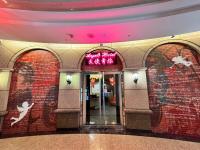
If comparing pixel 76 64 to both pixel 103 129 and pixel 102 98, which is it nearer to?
pixel 102 98

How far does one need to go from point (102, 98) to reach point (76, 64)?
5.76 ft

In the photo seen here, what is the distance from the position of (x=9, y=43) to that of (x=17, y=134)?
3.24 meters

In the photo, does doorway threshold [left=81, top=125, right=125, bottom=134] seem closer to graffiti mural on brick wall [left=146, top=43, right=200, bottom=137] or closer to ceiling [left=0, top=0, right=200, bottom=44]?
graffiti mural on brick wall [left=146, top=43, right=200, bottom=137]

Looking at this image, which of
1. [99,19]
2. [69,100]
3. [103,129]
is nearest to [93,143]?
[103,129]

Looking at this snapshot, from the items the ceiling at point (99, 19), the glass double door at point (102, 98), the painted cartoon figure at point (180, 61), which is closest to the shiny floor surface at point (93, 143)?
the glass double door at point (102, 98)

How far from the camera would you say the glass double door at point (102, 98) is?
5.82m

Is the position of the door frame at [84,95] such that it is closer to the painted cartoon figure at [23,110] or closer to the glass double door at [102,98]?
the glass double door at [102,98]

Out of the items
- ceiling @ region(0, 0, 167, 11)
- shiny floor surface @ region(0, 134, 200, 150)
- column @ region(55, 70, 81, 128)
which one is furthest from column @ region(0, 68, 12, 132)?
ceiling @ region(0, 0, 167, 11)

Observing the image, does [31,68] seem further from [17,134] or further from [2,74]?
[17,134]

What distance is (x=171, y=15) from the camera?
3.23m

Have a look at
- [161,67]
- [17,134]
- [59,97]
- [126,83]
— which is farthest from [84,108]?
[161,67]

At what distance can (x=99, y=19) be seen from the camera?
355 centimetres

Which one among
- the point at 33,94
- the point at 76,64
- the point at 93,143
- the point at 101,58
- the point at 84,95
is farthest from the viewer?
the point at 84,95

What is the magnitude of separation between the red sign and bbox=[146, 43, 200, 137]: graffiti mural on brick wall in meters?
1.39
